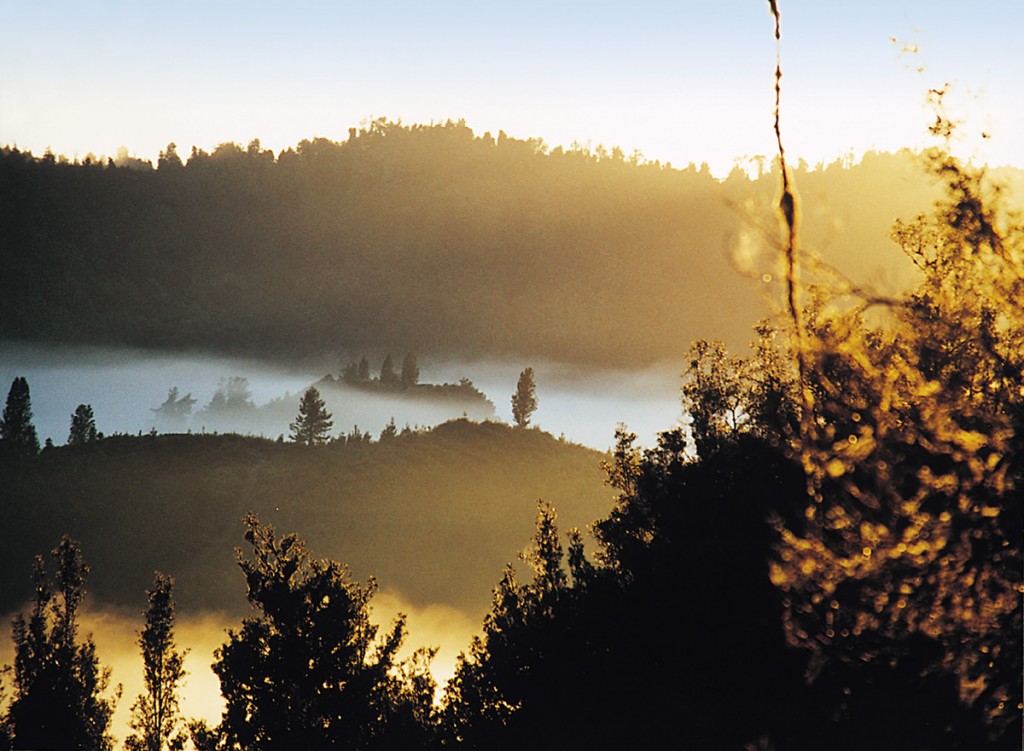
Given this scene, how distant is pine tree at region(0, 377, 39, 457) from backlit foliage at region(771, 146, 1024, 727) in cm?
19024

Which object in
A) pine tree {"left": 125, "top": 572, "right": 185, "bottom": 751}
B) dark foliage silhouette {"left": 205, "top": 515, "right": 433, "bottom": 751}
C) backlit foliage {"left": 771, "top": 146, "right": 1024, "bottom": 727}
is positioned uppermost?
backlit foliage {"left": 771, "top": 146, "right": 1024, "bottom": 727}

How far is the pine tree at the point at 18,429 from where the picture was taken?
578ft

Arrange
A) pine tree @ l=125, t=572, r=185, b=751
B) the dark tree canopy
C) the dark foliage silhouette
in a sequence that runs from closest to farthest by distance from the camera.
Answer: the dark foliage silhouette < the dark tree canopy < pine tree @ l=125, t=572, r=185, b=751

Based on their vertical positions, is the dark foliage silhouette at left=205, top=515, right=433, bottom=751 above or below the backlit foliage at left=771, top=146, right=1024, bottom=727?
below

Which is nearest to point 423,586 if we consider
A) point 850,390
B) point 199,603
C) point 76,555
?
point 199,603

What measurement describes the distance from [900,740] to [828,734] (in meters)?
1.29

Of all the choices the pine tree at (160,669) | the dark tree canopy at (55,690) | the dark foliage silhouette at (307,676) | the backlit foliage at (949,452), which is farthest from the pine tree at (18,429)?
the backlit foliage at (949,452)

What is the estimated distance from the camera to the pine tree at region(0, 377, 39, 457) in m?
176

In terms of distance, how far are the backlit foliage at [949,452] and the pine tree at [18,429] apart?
19024 centimetres

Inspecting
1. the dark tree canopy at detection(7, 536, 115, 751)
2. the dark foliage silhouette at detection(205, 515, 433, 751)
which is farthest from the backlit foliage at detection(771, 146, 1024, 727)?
the dark tree canopy at detection(7, 536, 115, 751)

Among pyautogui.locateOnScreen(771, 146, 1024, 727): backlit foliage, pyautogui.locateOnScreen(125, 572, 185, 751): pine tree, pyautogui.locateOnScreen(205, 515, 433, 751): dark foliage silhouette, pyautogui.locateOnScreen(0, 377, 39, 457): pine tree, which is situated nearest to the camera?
pyautogui.locateOnScreen(771, 146, 1024, 727): backlit foliage

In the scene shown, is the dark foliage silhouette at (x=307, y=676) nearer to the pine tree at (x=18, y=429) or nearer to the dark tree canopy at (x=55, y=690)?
the dark tree canopy at (x=55, y=690)

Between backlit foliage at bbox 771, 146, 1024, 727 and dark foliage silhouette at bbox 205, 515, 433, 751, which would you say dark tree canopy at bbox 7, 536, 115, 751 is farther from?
backlit foliage at bbox 771, 146, 1024, 727

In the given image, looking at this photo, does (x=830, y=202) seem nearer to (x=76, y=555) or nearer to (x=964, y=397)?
(x=964, y=397)
